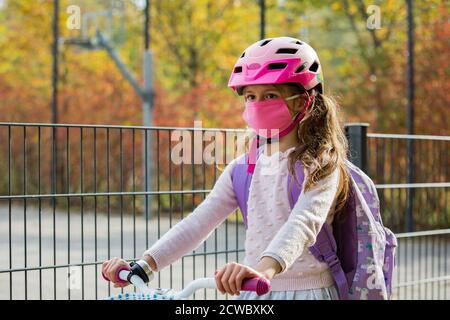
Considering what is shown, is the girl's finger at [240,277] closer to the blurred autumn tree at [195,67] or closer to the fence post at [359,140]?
the fence post at [359,140]

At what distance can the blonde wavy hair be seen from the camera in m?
2.73

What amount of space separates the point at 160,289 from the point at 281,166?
2.18ft

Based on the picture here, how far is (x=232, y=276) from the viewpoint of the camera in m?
2.16

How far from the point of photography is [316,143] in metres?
2.83

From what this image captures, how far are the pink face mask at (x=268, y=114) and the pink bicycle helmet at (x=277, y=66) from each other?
64 mm


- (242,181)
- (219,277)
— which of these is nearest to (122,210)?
(242,181)

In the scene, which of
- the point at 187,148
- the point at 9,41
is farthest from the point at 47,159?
the point at 187,148

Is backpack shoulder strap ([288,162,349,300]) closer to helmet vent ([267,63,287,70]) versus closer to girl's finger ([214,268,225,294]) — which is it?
helmet vent ([267,63,287,70])

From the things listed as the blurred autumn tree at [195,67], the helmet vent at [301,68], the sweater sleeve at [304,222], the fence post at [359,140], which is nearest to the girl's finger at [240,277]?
the sweater sleeve at [304,222]

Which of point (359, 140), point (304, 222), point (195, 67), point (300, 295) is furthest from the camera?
point (195, 67)

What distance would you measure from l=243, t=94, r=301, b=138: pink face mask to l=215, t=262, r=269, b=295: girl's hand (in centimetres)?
74

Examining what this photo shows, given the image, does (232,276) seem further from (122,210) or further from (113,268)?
(122,210)

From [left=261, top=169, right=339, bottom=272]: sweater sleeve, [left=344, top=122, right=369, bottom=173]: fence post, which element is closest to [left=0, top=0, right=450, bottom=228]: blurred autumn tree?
[left=344, top=122, right=369, bottom=173]: fence post
